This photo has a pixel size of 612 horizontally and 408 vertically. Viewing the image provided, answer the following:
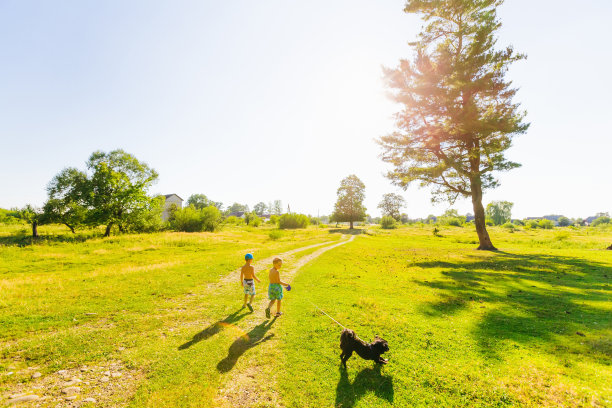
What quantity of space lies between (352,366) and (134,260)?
911 inches

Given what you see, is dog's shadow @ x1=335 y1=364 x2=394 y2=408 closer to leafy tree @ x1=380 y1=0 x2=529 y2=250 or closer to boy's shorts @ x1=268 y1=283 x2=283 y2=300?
boy's shorts @ x1=268 y1=283 x2=283 y2=300

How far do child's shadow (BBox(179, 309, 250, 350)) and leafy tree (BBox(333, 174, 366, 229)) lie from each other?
67488 mm

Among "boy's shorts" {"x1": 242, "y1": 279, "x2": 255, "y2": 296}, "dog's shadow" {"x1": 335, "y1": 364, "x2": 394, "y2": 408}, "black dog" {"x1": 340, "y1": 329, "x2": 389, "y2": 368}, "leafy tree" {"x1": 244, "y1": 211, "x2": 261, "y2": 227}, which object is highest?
"leafy tree" {"x1": 244, "y1": 211, "x2": 261, "y2": 227}

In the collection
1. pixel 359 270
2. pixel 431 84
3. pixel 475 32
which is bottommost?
pixel 359 270

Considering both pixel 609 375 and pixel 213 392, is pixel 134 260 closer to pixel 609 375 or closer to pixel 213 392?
pixel 213 392

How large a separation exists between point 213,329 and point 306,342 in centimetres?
341

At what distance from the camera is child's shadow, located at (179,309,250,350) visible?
7.10 meters

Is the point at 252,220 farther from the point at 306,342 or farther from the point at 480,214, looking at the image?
the point at 306,342

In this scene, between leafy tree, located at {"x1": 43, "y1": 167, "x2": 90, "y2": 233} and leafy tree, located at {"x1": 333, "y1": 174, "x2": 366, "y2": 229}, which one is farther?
leafy tree, located at {"x1": 333, "y1": 174, "x2": 366, "y2": 229}

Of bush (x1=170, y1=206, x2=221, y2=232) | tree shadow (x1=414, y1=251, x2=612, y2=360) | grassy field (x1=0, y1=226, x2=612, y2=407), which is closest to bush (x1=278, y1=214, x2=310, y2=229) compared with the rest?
bush (x1=170, y1=206, x2=221, y2=232)

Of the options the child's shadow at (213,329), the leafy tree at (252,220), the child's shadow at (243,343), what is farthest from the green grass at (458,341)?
the leafy tree at (252,220)

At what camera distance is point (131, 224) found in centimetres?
4594

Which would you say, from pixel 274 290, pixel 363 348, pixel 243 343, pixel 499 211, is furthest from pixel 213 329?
pixel 499 211

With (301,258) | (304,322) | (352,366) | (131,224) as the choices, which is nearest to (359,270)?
(301,258)
